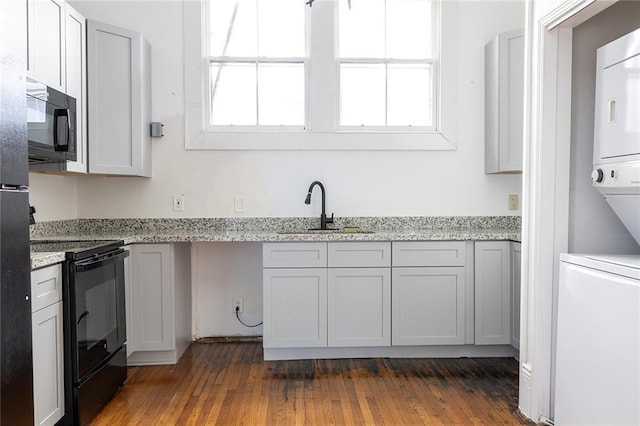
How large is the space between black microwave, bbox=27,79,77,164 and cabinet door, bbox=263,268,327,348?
1.36 m

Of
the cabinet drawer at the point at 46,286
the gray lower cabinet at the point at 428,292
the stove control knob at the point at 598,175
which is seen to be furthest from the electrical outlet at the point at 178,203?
the stove control knob at the point at 598,175

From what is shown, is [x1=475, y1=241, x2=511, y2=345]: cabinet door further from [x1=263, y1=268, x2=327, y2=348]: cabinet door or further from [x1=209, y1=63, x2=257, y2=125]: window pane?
[x1=209, y1=63, x2=257, y2=125]: window pane

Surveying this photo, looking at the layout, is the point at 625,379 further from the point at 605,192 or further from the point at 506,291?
the point at 506,291

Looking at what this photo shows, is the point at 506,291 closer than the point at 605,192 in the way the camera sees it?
No

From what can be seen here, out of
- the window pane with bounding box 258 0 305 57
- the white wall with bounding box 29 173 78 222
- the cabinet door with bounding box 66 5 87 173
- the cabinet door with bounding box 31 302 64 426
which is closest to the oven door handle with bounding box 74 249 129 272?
the cabinet door with bounding box 31 302 64 426

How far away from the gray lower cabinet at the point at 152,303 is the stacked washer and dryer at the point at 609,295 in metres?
2.23

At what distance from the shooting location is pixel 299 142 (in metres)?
3.34

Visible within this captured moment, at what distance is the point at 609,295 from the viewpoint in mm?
1651

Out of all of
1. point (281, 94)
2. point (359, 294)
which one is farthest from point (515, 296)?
point (281, 94)

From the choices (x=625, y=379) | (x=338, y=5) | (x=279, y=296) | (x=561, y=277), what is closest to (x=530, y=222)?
(x=561, y=277)

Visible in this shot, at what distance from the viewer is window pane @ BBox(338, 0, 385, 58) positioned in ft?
11.2

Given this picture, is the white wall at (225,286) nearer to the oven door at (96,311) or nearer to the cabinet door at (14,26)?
the oven door at (96,311)

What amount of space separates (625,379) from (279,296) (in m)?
1.88

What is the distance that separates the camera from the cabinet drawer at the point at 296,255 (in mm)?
2867
